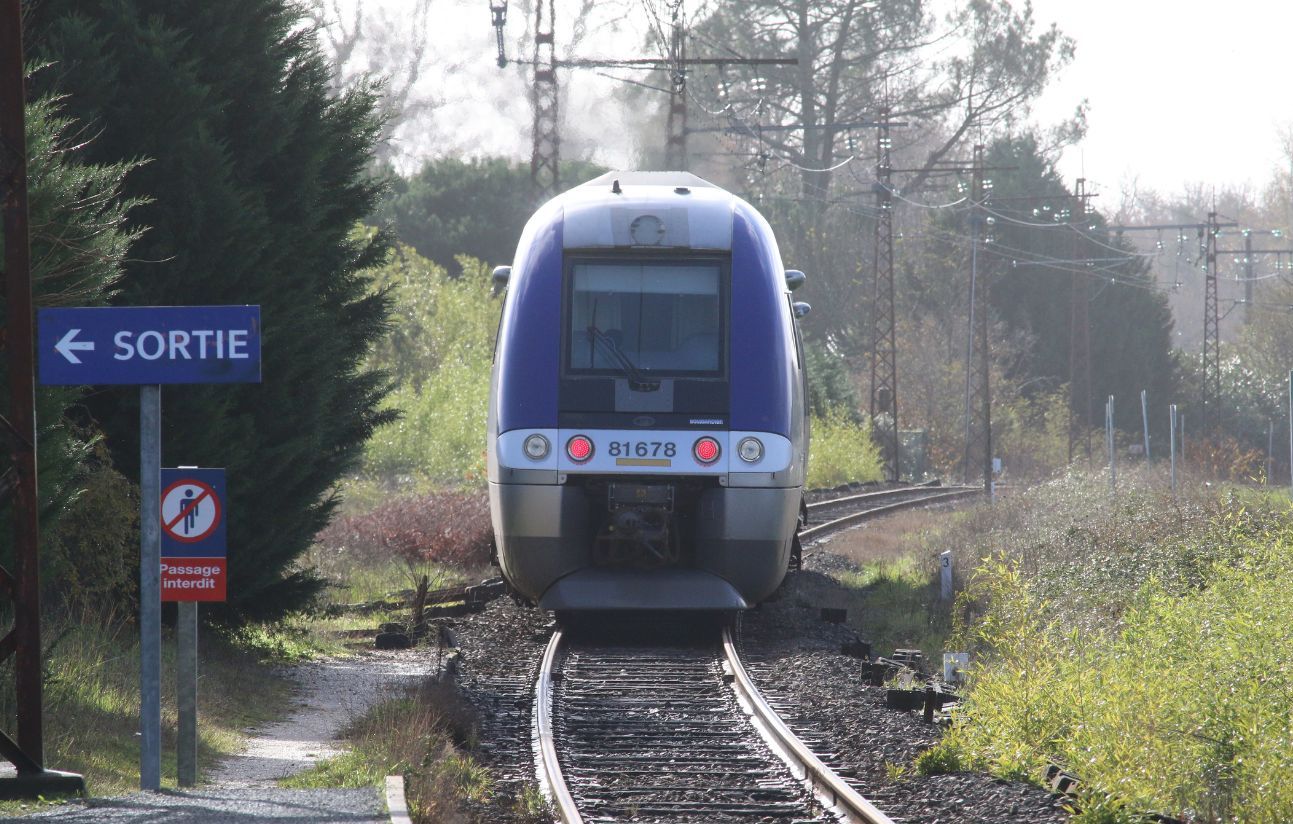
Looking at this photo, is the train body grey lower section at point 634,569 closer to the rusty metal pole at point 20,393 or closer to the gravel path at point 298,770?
the gravel path at point 298,770

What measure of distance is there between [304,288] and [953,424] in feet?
134

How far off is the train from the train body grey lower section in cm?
1

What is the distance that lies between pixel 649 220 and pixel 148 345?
5774 millimetres

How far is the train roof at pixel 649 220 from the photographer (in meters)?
12.3

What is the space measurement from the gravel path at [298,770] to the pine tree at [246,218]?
42.8 inches

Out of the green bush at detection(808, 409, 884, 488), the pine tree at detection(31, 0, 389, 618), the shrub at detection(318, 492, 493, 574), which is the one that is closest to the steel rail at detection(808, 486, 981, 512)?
the green bush at detection(808, 409, 884, 488)

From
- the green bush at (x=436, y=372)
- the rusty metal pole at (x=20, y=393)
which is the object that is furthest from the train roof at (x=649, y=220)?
the green bush at (x=436, y=372)

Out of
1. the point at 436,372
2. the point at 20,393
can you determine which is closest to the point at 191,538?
the point at 20,393

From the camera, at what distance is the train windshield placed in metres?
12.1

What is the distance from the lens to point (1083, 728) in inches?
318

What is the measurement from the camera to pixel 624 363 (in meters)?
12.1

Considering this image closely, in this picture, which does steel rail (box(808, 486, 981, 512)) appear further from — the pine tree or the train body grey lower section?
the train body grey lower section

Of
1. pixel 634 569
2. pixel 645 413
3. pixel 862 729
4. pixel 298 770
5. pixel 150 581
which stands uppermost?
pixel 645 413

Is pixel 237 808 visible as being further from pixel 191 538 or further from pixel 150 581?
pixel 191 538
